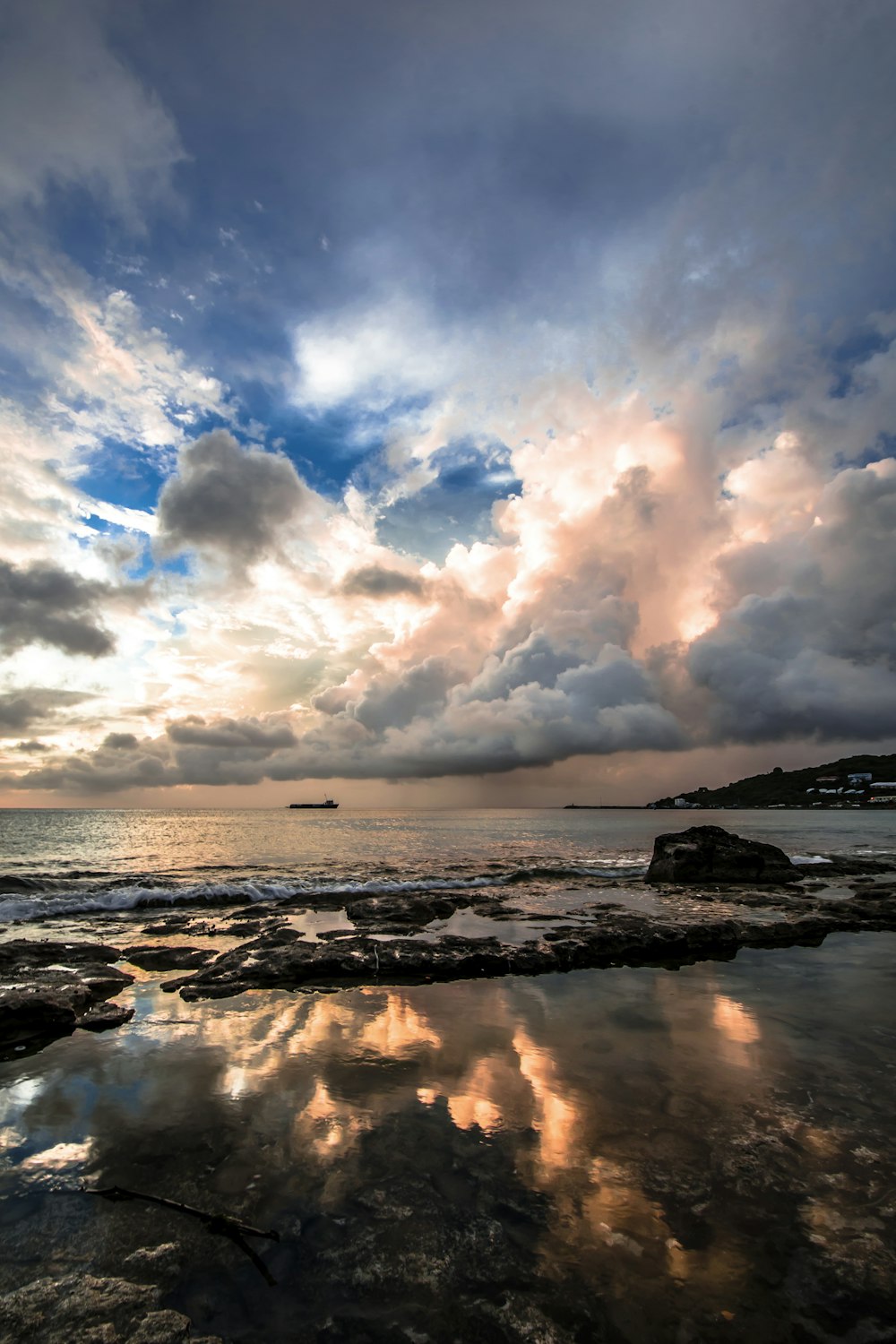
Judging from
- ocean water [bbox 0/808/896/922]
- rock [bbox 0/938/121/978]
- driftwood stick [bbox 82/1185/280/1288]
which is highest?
driftwood stick [bbox 82/1185/280/1288]

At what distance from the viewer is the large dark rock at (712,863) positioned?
92.1ft

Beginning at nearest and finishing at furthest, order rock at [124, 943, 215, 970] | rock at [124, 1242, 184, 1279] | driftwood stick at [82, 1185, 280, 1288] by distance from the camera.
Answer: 1. rock at [124, 1242, 184, 1279]
2. driftwood stick at [82, 1185, 280, 1288]
3. rock at [124, 943, 215, 970]

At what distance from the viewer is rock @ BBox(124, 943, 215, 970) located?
13.2 metres

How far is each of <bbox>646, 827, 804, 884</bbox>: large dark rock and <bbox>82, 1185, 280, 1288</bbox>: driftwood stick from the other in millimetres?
26895

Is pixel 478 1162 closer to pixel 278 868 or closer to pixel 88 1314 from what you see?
pixel 88 1314

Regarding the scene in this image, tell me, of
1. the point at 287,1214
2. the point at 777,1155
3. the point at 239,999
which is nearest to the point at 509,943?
the point at 239,999

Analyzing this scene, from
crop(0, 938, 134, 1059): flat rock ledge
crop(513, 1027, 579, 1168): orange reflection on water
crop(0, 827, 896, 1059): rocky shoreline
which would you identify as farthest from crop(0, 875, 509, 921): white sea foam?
crop(513, 1027, 579, 1168): orange reflection on water

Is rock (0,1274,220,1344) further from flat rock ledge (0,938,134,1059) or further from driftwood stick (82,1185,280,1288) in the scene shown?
flat rock ledge (0,938,134,1059)

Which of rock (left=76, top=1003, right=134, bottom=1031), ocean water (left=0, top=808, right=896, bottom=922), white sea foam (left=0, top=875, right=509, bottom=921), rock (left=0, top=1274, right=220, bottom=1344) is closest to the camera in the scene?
rock (left=0, top=1274, right=220, bottom=1344)

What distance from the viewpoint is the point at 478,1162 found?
5.49m

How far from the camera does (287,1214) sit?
4.81 m

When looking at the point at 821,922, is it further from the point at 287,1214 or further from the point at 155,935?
the point at 155,935

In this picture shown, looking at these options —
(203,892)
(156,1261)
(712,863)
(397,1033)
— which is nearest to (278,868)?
(203,892)

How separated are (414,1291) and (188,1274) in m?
1.64
